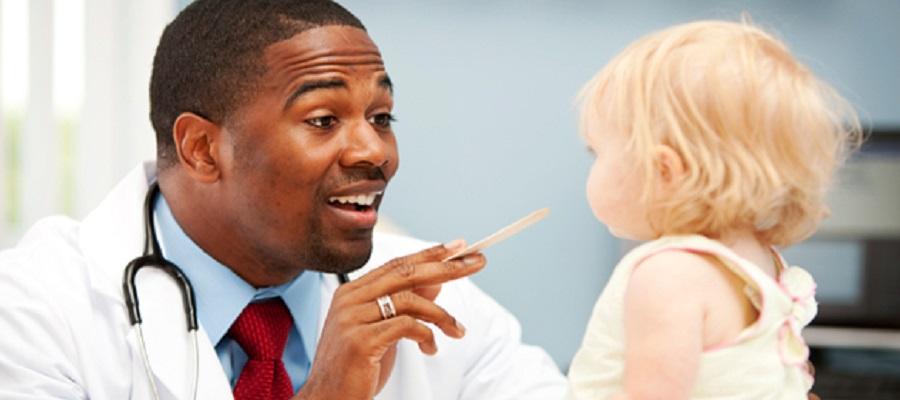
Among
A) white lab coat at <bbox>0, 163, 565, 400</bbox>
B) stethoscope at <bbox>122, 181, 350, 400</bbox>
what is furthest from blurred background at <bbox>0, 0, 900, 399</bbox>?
stethoscope at <bbox>122, 181, 350, 400</bbox>

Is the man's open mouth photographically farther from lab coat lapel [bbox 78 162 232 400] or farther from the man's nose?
lab coat lapel [bbox 78 162 232 400]

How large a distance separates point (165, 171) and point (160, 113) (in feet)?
0.26

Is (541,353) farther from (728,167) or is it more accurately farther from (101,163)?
(101,163)

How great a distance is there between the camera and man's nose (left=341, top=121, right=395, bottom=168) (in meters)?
1.32

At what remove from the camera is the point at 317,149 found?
1321 millimetres

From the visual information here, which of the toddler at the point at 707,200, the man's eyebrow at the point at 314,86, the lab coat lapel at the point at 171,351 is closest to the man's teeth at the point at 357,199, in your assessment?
the man's eyebrow at the point at 314,86

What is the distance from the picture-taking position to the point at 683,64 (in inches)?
38.6

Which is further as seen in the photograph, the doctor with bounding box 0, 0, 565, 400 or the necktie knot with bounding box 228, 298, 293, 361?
the necktie knot with bounding box 228, 298, 293, 361

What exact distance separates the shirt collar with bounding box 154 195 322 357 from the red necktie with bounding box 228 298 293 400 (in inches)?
0.5

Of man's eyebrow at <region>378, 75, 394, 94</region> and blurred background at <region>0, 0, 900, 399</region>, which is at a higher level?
man's eyebrow at <region>378, 75, 394, 94</region>

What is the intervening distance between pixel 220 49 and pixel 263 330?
357 millimetres

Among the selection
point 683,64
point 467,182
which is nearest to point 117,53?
point 467,182

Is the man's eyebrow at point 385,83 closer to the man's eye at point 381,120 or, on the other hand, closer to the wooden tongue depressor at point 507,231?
the man's eye at point 381,120

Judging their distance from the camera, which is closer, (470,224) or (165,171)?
(165,171)
